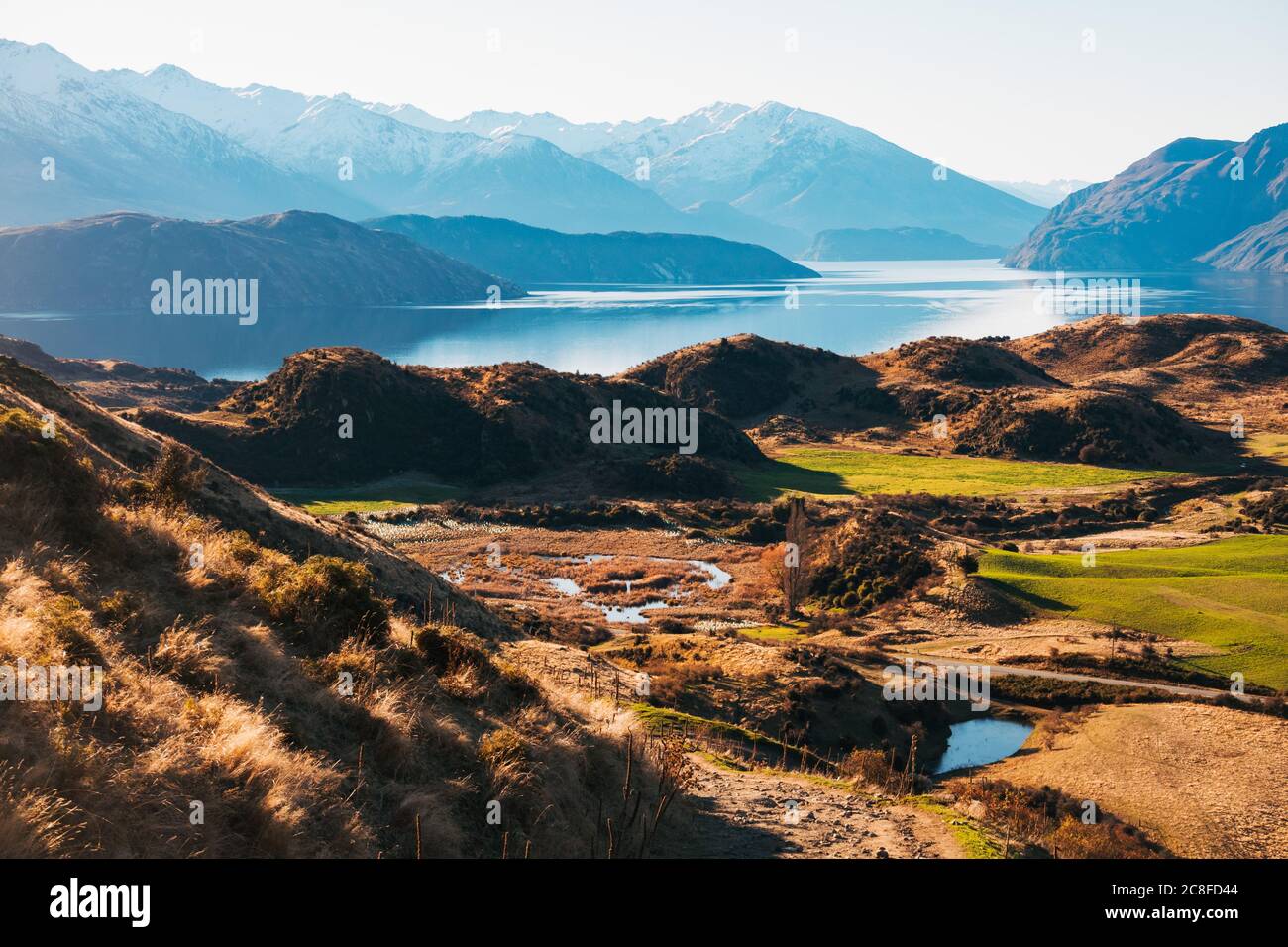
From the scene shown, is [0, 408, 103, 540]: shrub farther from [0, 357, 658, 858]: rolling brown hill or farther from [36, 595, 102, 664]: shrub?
[36, 595, 102, 664]: shrub

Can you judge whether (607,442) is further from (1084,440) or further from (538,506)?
(1084,440)

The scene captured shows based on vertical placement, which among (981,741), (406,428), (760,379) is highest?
(760,379)

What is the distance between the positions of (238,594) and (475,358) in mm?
175498

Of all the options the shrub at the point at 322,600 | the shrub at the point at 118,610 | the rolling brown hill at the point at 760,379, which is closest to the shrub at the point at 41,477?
the shrub at the point at 118,610

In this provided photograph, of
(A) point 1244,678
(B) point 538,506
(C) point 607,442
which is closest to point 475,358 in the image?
(C) point 607,442

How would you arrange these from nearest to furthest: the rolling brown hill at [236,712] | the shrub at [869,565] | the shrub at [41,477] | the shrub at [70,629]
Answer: the rolling brown hill at [236,712] < the shrub at [70,629] < the shrub at [41,477] < the shrub at [869,565]

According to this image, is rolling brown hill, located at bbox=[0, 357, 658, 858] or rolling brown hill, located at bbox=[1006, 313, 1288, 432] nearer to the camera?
rolling brown hill, located at bbox=[0, 357, 658, 858]

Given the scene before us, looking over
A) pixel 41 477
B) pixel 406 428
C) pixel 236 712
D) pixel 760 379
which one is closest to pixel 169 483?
pixel 41 477

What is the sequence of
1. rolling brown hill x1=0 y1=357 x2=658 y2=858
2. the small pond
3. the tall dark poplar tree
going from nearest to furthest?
1. rolling brown hill x1=0 y1=357 x2=658 y2=858
2. the small pond
3. the tall dark poplar tree

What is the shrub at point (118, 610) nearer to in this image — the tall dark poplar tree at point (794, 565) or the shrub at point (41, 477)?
the shrub at point (41, 477)

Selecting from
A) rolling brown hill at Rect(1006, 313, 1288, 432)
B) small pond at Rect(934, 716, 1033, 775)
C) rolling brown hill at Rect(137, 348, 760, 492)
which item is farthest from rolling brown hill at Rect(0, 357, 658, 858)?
rolling brown hill at Rect(1006, 313, 1288, 432)

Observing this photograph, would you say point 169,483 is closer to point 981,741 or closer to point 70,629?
point 70,629

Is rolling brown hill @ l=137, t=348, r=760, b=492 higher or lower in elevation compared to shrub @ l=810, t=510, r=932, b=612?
higher
